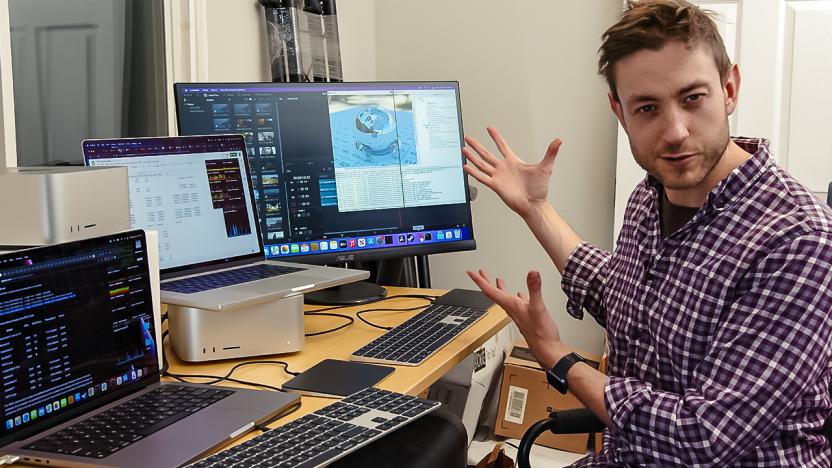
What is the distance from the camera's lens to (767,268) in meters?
1.36

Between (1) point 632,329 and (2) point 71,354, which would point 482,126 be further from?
(2) point 71,354

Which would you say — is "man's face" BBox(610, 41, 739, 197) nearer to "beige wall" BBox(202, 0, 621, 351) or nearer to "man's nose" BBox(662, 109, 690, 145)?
"man's nose" BBox(662, 109, 690, 145)

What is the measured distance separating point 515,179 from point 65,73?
1.19 metres

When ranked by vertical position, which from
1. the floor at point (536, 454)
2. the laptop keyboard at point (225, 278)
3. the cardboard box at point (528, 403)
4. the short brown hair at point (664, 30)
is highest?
the short brown hair at point (664, 30)

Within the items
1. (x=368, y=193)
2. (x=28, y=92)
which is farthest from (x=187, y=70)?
(x=368, y=193)

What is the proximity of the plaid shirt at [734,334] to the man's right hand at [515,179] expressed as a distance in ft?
1.23

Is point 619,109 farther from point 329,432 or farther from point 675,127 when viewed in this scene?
point 329,432

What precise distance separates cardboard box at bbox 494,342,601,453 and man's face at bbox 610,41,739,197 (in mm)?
1448

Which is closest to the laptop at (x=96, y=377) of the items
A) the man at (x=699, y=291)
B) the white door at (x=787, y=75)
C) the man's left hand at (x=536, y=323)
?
the man's left hand at (x=536, y=323)

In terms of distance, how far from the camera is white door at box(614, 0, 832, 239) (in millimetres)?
3016

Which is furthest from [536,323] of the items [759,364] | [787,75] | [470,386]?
[787,75]

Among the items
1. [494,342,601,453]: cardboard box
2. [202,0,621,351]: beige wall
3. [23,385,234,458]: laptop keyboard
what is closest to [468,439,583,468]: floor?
[494,342,601,453]: cardboard box

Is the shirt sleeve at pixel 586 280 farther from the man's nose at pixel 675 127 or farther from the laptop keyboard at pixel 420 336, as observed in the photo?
the man's nose at pixel 675 127

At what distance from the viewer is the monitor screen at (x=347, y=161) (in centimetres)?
206
